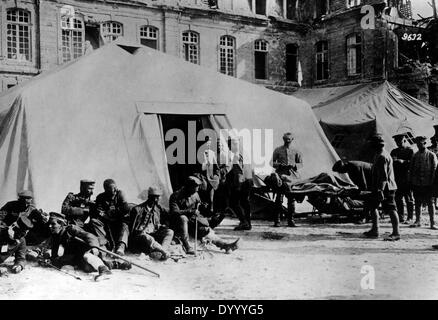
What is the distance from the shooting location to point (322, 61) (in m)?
25.4

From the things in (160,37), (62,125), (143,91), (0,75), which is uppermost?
(160,37)

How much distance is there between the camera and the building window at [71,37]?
20125 mm

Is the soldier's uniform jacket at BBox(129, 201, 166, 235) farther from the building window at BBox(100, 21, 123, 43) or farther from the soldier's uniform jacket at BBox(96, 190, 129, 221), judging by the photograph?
the building window at BBox(100, 21, 123, 43)

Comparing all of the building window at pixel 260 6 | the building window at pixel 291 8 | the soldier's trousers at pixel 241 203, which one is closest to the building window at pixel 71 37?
the building window at pixel 260 6

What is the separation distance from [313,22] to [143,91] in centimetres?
1775

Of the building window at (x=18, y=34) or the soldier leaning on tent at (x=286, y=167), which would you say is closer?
the soldier leaning on tent at (x=286, y=167)

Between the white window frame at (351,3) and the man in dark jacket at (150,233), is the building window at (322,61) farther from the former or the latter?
the man in dark jacket at (150,233)

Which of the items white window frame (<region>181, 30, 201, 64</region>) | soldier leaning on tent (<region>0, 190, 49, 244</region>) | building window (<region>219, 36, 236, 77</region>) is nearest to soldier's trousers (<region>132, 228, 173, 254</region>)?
soldier leaning on tent (<region>0, 190, 49, 244</region>)

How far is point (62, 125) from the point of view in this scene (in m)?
9.16

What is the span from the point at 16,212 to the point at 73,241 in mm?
971

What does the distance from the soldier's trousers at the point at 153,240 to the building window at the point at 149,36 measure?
16155 mm

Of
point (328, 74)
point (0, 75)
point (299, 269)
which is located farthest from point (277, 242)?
point (328, 74)

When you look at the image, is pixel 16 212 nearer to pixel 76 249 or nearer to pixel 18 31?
pixel 76 249

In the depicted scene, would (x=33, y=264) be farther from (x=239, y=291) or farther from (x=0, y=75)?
(x=0, y=75)
